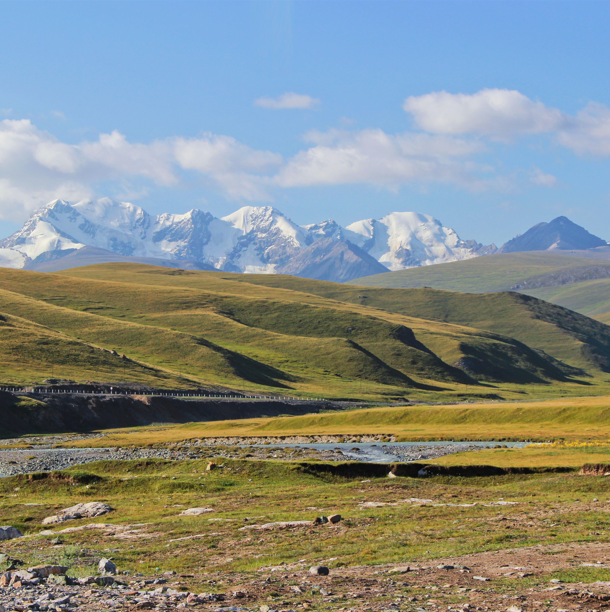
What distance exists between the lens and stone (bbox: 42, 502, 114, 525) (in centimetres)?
3445

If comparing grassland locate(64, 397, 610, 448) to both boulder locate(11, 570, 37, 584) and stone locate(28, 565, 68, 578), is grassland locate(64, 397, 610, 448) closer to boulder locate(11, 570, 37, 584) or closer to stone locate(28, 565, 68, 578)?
stone locate(28, 565, 68, 578)

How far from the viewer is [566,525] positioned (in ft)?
87.9

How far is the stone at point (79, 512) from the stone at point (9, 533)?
356 cm

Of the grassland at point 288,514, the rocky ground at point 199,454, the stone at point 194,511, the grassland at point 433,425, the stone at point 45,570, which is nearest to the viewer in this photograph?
the stone at point 45,570

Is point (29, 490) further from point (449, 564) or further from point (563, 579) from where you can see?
point (563, 579)

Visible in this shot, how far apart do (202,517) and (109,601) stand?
15966mm

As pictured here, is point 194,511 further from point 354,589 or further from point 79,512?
point 354,589

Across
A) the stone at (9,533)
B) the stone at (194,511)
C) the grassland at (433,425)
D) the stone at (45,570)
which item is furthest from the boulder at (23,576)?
the grassland at (433,425)

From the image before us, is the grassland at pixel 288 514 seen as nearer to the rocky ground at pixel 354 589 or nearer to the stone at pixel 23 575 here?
the rocky ground at pixel 354 589

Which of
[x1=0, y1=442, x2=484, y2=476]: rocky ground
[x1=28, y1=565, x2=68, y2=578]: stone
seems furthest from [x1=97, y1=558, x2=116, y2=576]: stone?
[x1=0, y1=442, x2=484, y2=476]: rocky ground

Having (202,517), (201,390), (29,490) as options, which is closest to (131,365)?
(201,390)

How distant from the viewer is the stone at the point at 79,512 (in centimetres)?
3445

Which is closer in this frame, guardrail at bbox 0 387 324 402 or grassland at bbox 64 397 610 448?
grassland at bbox 64 397 610 448

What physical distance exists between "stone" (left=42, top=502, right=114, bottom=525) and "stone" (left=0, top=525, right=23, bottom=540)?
140 inches
